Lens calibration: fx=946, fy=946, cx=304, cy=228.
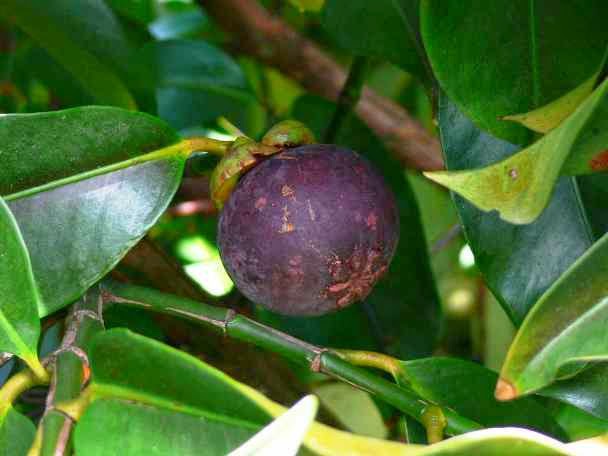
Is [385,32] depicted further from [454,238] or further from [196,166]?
[454,238]

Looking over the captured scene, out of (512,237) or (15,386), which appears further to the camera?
(512,237)

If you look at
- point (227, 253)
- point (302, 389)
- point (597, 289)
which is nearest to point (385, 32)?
point (227, 253)

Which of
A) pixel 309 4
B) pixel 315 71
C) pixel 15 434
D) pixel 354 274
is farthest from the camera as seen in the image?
pixel 315 71

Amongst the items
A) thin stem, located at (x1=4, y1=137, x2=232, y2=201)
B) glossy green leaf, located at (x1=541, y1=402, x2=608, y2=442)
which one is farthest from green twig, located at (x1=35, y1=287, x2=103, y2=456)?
glossy green leaf, located at (x1=541, y1=402, x2=608, y2=442)

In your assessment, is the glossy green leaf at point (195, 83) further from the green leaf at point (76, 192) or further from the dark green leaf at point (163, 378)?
the dark green leaf at point (163, 378)

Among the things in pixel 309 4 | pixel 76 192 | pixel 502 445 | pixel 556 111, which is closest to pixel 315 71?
pixel 309 4

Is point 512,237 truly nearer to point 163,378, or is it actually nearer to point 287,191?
point 287,191
